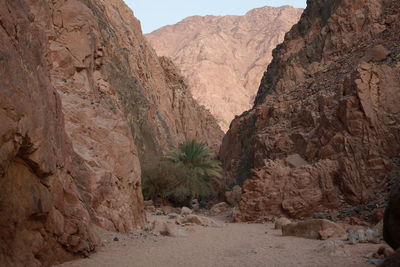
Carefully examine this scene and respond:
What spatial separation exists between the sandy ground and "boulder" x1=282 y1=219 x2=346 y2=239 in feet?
1.07

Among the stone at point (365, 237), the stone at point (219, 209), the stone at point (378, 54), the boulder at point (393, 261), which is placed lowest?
the stone at point (219, 209)

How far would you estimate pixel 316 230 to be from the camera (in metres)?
9.20

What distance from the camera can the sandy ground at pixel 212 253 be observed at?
5.96m

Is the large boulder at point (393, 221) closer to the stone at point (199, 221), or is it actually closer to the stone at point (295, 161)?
the stone at point (199, 221)

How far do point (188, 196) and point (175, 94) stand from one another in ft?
64.5

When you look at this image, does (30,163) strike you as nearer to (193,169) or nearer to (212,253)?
(212,253)

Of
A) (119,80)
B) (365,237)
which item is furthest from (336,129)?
(119,80)

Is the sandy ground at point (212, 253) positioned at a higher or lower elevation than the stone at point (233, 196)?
higher

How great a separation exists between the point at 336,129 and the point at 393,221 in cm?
1138

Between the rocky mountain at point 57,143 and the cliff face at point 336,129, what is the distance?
19.0ft

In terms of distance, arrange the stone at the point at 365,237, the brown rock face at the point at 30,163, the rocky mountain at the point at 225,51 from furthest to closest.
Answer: the rocky mountain at the point at 225,51 → the stone at the point at 365,237 → the brown rock face at the point at 30,163

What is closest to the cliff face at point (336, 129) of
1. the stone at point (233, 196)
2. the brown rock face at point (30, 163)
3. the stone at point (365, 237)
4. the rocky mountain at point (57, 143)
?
the stone at point (233, 196)

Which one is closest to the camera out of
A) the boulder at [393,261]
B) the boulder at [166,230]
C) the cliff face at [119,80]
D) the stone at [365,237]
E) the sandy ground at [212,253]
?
the boulder at [393,261]

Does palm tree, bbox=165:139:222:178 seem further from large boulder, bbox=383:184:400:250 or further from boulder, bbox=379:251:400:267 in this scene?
boulder, bbox=379:251:400:267
